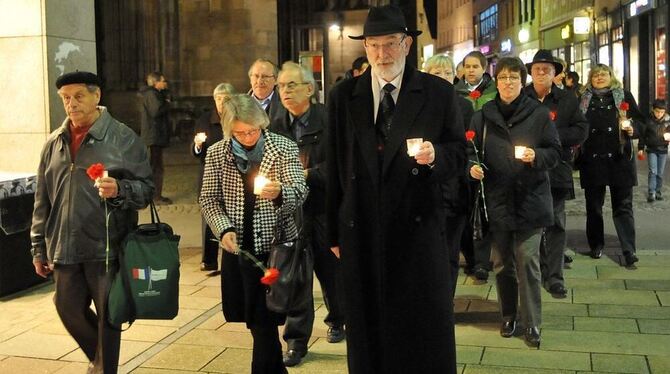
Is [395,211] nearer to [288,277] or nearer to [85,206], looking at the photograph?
[288,277]

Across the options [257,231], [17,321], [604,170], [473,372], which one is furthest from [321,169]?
[604,170]

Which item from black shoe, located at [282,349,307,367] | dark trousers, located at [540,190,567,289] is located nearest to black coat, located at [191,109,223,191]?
black shoe, located at [282,349,307,367]

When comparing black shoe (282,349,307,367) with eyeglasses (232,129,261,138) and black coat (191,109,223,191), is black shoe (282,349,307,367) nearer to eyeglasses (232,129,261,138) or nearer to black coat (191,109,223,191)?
eyeglasses (232,129,261,138)

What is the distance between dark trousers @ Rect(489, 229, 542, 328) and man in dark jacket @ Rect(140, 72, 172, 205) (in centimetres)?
804

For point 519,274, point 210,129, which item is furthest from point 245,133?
point 210,129

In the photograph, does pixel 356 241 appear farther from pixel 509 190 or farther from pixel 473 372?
pixel 509 190

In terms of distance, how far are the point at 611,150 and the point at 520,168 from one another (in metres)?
2.96

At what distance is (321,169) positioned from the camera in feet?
18.5

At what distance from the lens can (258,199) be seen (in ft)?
15.4

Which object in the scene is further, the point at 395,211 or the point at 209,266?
the point at 209,266

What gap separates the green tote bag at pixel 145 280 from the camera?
4.57m

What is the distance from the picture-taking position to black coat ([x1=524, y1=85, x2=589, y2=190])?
24.0ft

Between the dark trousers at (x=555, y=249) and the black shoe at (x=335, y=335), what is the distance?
2176mm

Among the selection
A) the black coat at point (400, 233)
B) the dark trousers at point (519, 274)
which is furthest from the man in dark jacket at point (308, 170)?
the black coat at point (400, 233)
